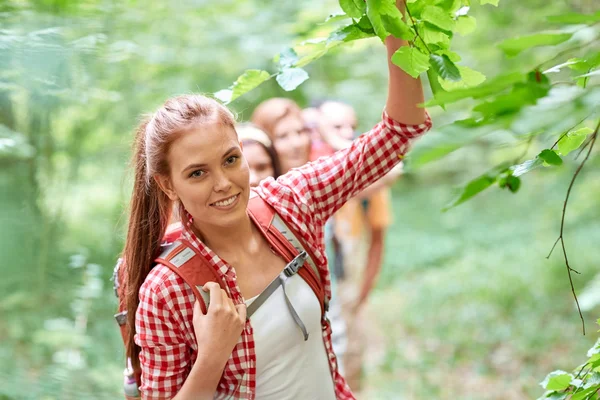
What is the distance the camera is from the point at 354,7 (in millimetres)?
1276

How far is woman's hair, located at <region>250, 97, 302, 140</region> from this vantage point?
3.70 meters

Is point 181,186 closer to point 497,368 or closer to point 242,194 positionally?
point 242,194

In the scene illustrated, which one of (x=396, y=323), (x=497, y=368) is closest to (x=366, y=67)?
(x=396, y=323)

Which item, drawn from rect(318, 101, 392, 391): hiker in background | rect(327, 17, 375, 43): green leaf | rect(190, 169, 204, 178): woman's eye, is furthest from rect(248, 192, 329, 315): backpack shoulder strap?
rect(318, 101, 392, 391): hiker in background

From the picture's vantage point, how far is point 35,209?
4.20 meters

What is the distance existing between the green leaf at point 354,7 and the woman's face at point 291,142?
2.32 m

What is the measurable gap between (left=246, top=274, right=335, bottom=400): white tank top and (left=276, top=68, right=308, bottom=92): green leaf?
1.79 feet

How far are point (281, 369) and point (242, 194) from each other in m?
0.47

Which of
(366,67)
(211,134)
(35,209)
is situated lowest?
(366,67)

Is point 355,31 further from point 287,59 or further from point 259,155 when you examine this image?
point 259,155

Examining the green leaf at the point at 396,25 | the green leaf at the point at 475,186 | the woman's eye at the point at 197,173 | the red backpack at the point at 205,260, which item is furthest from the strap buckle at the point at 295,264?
the green leaf at the point at 475,186

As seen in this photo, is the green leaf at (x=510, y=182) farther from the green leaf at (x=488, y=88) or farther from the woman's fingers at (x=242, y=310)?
the woman's fingers at (x=242, y=310)

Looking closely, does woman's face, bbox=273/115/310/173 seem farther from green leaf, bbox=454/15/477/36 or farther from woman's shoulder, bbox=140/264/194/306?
green leaf, bbox=454/15/477/36

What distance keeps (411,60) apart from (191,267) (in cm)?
79
